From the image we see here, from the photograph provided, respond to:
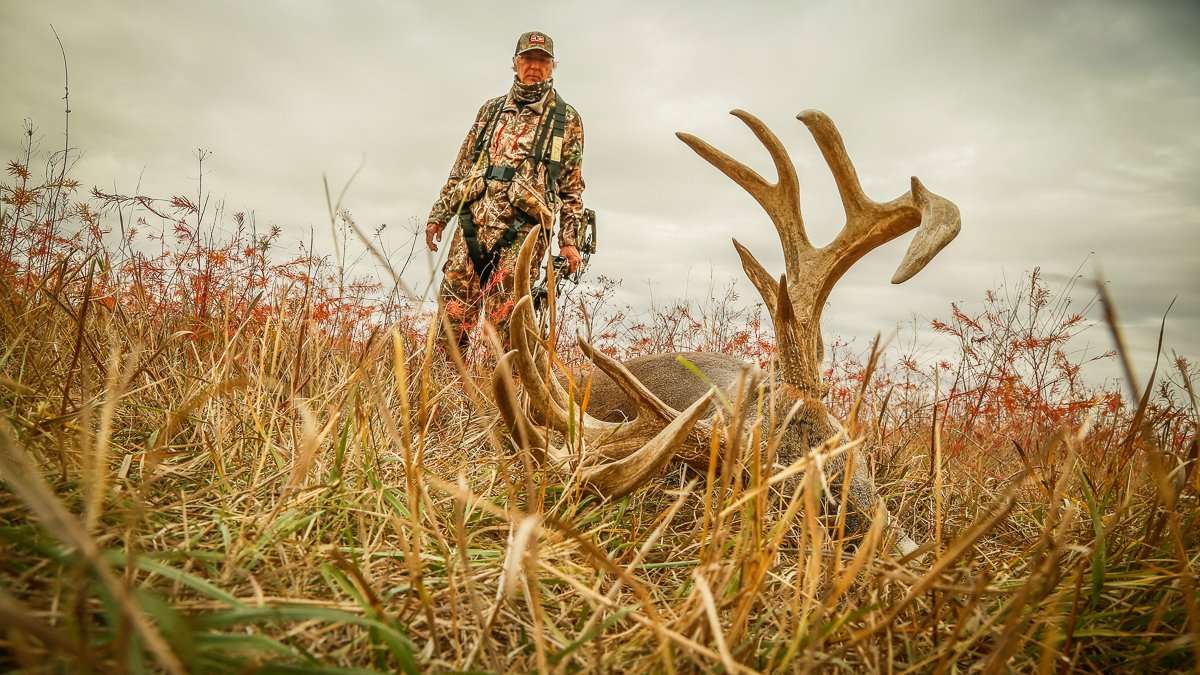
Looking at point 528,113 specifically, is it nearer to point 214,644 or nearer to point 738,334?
point 738,334

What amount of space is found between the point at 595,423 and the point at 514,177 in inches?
150

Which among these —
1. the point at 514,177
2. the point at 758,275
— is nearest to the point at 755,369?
the point at 758,275

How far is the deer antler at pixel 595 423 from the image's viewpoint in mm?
1493

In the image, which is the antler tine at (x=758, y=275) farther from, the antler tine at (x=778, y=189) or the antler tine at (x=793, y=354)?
the antler tine at (x=793, y=354)

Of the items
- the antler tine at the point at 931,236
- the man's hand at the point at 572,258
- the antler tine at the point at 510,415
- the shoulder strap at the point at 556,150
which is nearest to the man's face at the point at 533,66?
the shoulder strap at the point at 556,150

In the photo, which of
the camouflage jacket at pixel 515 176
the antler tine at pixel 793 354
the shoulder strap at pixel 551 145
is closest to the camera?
the antler tine at pixel 793 354

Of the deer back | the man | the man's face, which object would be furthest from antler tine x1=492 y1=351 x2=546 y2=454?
the man's face

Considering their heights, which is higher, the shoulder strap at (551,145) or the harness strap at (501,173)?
the shoulder strap at (551,145)

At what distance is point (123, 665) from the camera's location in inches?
21.5

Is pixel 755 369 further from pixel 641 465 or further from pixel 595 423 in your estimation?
pixel 595 423

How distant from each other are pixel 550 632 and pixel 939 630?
33.3 inches

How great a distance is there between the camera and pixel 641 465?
1.62m

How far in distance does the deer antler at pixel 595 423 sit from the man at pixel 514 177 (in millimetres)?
3398

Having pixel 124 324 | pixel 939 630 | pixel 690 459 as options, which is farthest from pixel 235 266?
pixel 939 630
